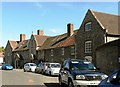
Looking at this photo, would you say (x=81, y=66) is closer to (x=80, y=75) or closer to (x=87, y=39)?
(x=80, y=75)

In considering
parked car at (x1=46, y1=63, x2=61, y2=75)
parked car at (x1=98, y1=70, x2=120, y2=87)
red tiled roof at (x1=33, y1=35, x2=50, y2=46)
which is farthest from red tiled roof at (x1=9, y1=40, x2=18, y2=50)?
parked car at (x1=98, y1=70, x2=120, y2=87)

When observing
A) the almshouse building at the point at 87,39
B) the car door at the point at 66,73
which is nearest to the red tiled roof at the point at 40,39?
the almshouse building at the point at 87,39

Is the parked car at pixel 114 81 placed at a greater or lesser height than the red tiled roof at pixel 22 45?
lesser

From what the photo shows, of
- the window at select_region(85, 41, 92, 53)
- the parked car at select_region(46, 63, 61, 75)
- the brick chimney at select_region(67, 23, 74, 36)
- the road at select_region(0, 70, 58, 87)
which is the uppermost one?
the brick chimney at select_region(67, 23, 74, 36)

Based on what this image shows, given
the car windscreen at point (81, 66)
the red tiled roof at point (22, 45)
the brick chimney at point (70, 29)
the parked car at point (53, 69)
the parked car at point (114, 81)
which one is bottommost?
the parked car at point (53, 69)

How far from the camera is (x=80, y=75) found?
43.2 feet

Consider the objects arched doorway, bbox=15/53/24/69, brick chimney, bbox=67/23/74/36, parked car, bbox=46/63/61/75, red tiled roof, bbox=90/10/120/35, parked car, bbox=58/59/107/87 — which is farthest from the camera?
arched doorway, bbox=15/53/24/69

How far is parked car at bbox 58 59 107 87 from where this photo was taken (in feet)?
42.5

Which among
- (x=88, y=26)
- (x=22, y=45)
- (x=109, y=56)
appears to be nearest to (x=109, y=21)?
(x=88, y=26)

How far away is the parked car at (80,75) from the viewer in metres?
13.0

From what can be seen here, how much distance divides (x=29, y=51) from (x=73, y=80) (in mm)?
54196

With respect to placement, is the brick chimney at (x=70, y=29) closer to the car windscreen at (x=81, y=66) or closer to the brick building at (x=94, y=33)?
the brick building at (x=94, y=33)

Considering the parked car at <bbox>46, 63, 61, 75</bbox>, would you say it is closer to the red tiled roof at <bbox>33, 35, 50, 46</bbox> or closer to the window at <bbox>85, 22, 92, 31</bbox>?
the window at <bbox>85, 22, 92, 31</bbox>

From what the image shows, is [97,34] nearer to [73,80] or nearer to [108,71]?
[108,71]
